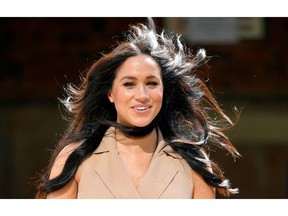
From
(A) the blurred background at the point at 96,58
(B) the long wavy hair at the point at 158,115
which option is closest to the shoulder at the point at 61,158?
(B) the long wavy hair at the point at 158,115

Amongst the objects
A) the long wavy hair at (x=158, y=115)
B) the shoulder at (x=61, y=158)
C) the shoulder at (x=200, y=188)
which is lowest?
the shoulder at (x=200, y=188)

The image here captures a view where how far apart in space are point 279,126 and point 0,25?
158 centimetres

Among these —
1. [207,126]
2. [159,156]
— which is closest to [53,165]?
[159,156]

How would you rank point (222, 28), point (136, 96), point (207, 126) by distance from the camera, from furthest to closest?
point (222, 28)
point (207, 126)
point (136, 96)

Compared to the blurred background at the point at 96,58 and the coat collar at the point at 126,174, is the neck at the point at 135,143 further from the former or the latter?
the blurred background at the point at 96,58

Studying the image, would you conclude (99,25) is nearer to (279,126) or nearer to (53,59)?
(53,59)

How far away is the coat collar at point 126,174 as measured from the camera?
2648 millimetres

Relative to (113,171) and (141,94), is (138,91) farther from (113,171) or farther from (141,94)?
(113,171)

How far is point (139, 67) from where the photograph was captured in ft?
8.64

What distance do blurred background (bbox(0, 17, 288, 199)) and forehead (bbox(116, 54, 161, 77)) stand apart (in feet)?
9.11

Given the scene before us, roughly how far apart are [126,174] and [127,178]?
0.01m

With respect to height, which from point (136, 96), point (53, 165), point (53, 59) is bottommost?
point (53, 165)

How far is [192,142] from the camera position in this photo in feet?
9.00

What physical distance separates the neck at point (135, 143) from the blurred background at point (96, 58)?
276cm
